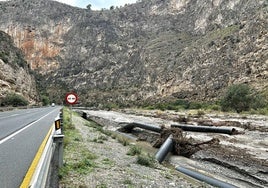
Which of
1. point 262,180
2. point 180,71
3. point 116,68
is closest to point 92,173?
point 262,180

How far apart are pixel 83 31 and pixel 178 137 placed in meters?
144

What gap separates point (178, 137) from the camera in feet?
56.3

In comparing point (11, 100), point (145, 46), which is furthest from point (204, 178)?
point (145, 46)

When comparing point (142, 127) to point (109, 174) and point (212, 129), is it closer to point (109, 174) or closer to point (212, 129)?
point (212, 129)

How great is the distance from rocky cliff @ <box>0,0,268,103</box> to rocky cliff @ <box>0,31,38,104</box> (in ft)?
100

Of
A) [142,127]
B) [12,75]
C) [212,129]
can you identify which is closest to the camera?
[212,129]

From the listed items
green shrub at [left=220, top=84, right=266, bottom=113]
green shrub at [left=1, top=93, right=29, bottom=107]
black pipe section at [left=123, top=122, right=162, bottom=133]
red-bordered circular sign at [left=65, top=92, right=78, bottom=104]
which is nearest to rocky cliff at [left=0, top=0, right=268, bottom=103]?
green shrub at [left=220, top=84, right=266, bottom=113]

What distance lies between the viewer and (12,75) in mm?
76000

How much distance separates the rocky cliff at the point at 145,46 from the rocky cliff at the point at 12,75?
3053 centimetres

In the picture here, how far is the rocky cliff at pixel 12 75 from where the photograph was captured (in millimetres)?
68938

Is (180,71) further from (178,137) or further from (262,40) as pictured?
(178,137)

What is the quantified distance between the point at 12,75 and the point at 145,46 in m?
59.5

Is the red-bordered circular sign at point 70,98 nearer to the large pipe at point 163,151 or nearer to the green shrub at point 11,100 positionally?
the large pipe at point 163,151

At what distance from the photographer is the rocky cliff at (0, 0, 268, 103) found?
232 feet
